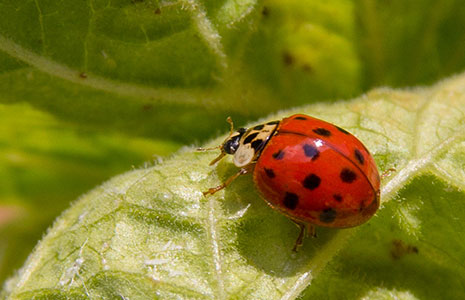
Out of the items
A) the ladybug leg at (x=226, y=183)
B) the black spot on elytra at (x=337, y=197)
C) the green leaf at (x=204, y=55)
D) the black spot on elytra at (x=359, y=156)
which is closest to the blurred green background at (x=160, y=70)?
the green leaf at (x=204, y=55)

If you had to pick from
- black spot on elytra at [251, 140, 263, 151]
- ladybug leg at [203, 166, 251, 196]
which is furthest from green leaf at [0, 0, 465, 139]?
ladybug leg at [203, 166, 251, 196]

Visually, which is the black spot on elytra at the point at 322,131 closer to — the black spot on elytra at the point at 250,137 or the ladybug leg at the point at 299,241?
the black spot on elytra at the point at 250,137

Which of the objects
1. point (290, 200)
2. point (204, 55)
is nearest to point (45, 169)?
point (204, 55)

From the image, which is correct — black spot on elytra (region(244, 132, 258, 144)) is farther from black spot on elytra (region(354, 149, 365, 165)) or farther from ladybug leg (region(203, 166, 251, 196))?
black spot on elytra (region(354, 149, 365, 165))

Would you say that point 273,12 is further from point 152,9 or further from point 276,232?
point 276,232

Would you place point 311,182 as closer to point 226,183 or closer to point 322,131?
point 322,131
